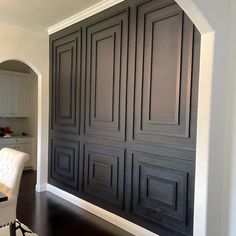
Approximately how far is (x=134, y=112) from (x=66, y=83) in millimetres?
1616

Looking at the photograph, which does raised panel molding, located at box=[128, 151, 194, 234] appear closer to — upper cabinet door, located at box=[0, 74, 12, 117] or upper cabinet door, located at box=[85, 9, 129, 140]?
upper cabinet door, located at box=[85, 9, 129, 140]

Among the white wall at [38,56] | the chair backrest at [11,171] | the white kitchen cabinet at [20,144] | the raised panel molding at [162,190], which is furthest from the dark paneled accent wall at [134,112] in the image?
the white kitchen cabinet at [20,144]

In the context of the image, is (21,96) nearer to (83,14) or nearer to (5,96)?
(5,96)

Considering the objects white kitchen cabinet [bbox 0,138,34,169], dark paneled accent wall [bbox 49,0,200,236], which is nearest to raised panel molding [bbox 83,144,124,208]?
dark paneled accent wall [bbox 49,0,200,236]

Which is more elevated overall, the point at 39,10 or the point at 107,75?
the point at 39,10

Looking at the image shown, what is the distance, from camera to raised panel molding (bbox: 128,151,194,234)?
2416 millimetres

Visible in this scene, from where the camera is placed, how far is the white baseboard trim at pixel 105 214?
9.46 ft

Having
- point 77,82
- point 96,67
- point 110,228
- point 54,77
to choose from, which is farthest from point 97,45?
point 110,228

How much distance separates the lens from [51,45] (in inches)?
173

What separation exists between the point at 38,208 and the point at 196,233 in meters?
2.39

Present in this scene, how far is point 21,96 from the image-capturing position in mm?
5922

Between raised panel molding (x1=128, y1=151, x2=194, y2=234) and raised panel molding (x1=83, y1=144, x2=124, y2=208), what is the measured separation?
0.21m

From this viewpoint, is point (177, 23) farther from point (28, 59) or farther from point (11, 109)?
point (11, 109)

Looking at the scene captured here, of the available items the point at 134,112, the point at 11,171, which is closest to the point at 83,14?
the point at 134,112
